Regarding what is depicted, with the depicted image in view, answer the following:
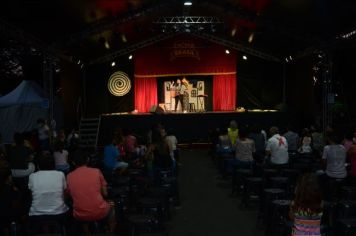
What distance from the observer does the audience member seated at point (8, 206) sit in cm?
541

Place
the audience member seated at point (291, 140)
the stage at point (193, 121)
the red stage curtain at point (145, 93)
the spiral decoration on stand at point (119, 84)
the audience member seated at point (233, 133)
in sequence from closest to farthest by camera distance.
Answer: the audience member seated at point (291, 140) → the audience member seated at point (233, 133) → the stage at point (193, 121) → the spiral decoration on stand at point (119, 84) → the red stage curtain at point (145, 93)

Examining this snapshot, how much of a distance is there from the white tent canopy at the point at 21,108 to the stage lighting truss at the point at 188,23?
16.6 ft

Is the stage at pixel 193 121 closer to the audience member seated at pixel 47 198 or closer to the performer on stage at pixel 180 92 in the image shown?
the performer on stage at pixel 180 92

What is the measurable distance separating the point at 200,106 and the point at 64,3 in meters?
11.9

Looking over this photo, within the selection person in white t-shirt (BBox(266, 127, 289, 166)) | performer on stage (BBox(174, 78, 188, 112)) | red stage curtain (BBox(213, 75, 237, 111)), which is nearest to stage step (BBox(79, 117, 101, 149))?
performer on stage (BBox(174, 78, 188, 112))

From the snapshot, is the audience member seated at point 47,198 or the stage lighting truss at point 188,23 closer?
the audience member seated at point 47,198

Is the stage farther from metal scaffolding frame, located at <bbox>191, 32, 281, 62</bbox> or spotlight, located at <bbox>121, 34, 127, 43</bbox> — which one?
metal scaffolding frame, located at <bbox>191, 32, 281, 62</bbox>

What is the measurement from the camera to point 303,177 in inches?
171

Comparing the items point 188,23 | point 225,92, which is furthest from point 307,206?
A: point 225,92

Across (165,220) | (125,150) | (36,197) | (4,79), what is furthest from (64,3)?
(4,79)

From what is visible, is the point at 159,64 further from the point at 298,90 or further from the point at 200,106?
the point at 298,90

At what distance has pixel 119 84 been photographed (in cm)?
2230

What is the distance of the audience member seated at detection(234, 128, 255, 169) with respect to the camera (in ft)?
31.6

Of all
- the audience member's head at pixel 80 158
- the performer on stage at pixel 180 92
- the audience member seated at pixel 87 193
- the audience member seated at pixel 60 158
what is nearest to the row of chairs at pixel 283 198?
the audience member seated at pixel 87 193
